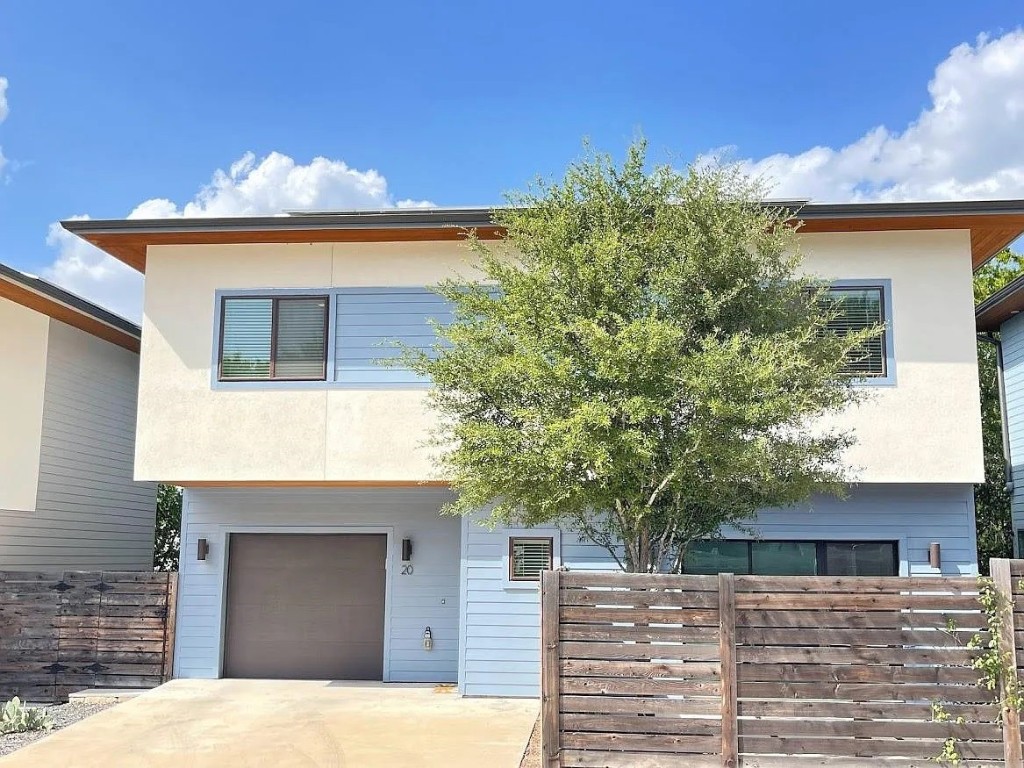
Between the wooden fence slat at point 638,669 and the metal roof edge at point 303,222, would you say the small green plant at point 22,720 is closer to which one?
the metal roof edge at point 303,222

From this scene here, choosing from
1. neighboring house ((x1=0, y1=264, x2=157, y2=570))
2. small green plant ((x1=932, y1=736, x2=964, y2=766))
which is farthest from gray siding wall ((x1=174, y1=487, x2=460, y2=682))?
small green plant ((x1=932, y1=736, x2=964, y2=766))

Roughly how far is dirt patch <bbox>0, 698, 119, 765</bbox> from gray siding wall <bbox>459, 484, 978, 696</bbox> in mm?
4195

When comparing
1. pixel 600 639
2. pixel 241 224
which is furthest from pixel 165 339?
pixel 600 639

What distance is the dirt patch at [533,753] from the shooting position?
24.0 feet

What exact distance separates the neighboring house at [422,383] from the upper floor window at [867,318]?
0.08 ft

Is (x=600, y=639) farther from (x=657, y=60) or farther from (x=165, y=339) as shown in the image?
(x=657, y=60)

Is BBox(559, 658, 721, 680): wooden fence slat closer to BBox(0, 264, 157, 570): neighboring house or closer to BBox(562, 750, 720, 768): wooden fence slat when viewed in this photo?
BBox(562, 750, 720, 768): wooden fence slat

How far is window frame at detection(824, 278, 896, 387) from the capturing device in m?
9.89

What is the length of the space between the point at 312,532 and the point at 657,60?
862cm

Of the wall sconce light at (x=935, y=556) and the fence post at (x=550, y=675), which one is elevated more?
the wall sconce light at (x=935, y=556)

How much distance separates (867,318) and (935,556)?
9.30 feet

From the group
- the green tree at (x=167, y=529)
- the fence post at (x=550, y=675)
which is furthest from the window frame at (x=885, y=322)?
the green tree at (x=167, y=529)

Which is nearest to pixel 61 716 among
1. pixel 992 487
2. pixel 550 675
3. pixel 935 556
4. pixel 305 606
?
pixel 305 606

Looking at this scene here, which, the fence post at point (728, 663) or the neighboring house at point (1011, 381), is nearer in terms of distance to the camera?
the fence post at point (728, 663)
